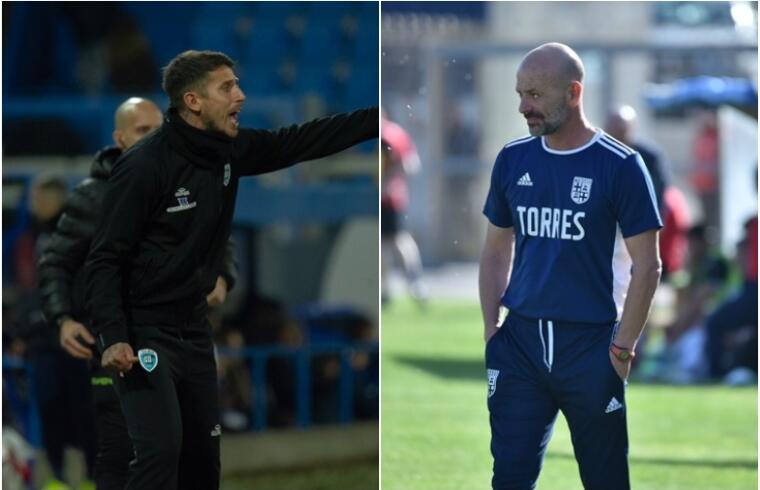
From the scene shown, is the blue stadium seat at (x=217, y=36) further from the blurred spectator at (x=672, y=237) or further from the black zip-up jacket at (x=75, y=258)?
the black zip-up jacket at (x=75, y=258)

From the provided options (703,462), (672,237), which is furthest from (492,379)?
(672,237)

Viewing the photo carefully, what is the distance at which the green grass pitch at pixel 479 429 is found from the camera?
5.84 meters

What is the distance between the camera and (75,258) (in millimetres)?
5730

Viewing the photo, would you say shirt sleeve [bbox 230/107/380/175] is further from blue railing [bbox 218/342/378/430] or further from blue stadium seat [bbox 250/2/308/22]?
blue stadium seat [bbox 250/2/308/22]

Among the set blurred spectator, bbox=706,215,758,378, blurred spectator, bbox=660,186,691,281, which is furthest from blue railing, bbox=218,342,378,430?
blurred spectator, bbox=706,215,758,378

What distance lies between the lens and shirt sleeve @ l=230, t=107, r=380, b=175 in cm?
519

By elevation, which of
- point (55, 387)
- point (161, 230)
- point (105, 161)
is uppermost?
point (105, 161)

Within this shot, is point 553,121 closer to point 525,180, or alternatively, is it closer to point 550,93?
point 550,93

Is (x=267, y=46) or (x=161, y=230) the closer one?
(x=161, y=230)

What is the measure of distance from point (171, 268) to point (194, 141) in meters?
0.37

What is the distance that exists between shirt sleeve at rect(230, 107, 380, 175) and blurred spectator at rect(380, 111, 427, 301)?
536 cm

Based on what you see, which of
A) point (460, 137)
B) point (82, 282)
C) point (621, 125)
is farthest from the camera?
point (460, 137)

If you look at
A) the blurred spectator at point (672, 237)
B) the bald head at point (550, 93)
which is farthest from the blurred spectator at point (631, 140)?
the bald head at point (550, 93)

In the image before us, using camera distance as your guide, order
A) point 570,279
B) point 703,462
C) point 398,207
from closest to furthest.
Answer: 1. point 570,279
2. point 703,462
3. point 398,207
